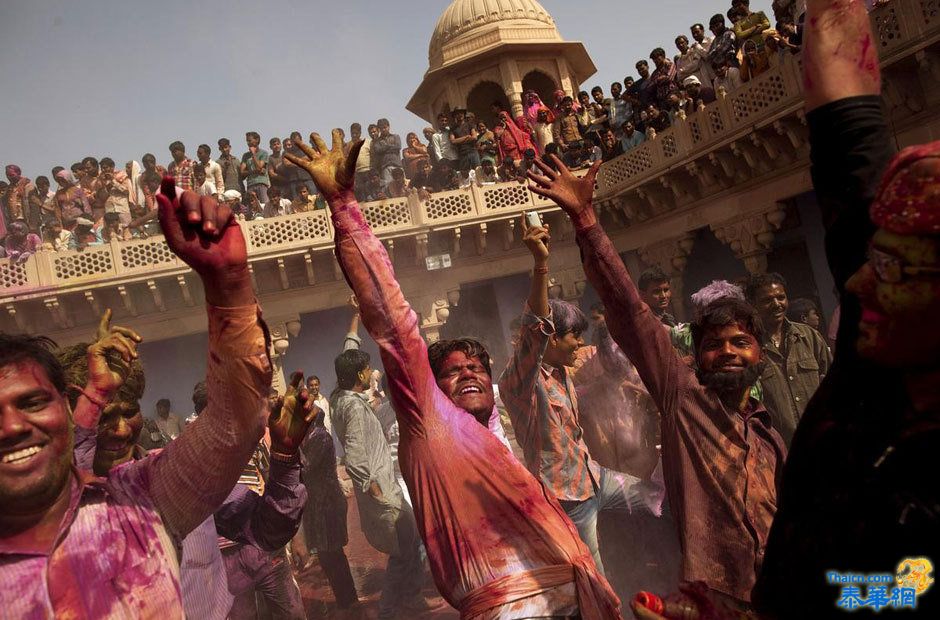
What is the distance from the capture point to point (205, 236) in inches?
68.2

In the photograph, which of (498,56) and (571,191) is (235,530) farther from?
(498,56)

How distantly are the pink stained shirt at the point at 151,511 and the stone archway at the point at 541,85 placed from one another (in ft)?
61.3

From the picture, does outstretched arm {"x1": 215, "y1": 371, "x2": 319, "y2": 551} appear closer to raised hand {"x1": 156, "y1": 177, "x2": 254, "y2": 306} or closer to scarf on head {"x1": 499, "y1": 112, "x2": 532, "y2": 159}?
raised hand {"x1": 156, "y1": 177, "x2": 254, "y2": 306}

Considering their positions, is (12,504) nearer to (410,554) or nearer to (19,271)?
(410,554)

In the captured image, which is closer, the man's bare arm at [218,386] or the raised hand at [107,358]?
the man's bare arm at [218,386]

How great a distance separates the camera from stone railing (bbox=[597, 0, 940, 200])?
849cm

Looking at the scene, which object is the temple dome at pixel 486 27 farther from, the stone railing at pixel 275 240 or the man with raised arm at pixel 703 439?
the man with raised arm at pixel 703 439

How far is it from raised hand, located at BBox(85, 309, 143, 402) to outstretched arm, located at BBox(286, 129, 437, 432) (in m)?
0.81

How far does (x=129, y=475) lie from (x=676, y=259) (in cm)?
1262

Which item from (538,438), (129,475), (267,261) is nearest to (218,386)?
(129,475)

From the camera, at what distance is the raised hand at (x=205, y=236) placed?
1.71m

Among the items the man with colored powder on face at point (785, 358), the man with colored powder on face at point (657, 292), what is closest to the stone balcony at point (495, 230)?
the man with colored powder on face at point (657, 292)

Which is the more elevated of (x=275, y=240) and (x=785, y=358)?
(x=275, y=240)

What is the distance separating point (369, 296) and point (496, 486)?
0.68 m
